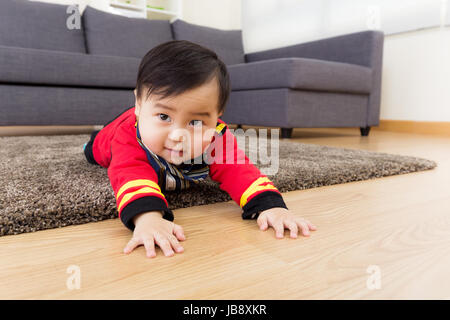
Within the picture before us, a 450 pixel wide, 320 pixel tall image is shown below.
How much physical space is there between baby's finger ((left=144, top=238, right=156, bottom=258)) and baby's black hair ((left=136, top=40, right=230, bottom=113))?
0.22 m

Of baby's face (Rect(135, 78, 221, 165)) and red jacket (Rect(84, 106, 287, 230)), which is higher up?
baby's face (Rect(135, 78, 221, 165))

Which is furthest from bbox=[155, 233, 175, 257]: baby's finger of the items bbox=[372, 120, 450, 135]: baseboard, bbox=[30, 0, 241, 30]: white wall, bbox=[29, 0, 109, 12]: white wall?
bbox=[30, 0, 241, 30]: white wall

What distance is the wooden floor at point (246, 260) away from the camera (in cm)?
35

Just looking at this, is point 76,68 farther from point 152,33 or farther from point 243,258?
point 243,258

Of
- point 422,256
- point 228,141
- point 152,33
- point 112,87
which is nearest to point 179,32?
point 152,33

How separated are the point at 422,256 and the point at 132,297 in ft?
1.20

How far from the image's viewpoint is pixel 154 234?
1.51 feet

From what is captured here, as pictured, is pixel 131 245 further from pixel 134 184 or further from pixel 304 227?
pixel 304 227

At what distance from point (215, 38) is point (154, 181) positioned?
8.24 feet

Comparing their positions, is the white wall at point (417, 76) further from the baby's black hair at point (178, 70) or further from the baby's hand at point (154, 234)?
the baby's hand at point (154, 234)

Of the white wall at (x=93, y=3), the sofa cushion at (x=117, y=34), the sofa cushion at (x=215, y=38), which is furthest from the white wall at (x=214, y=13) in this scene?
the sofa cushion at (x=117, y=34)

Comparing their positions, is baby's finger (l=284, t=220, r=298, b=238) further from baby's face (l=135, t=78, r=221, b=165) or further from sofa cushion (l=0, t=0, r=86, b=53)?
sofa cushion (l=0, t=0, r=86, b=53)

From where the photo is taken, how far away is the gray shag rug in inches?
21.1
